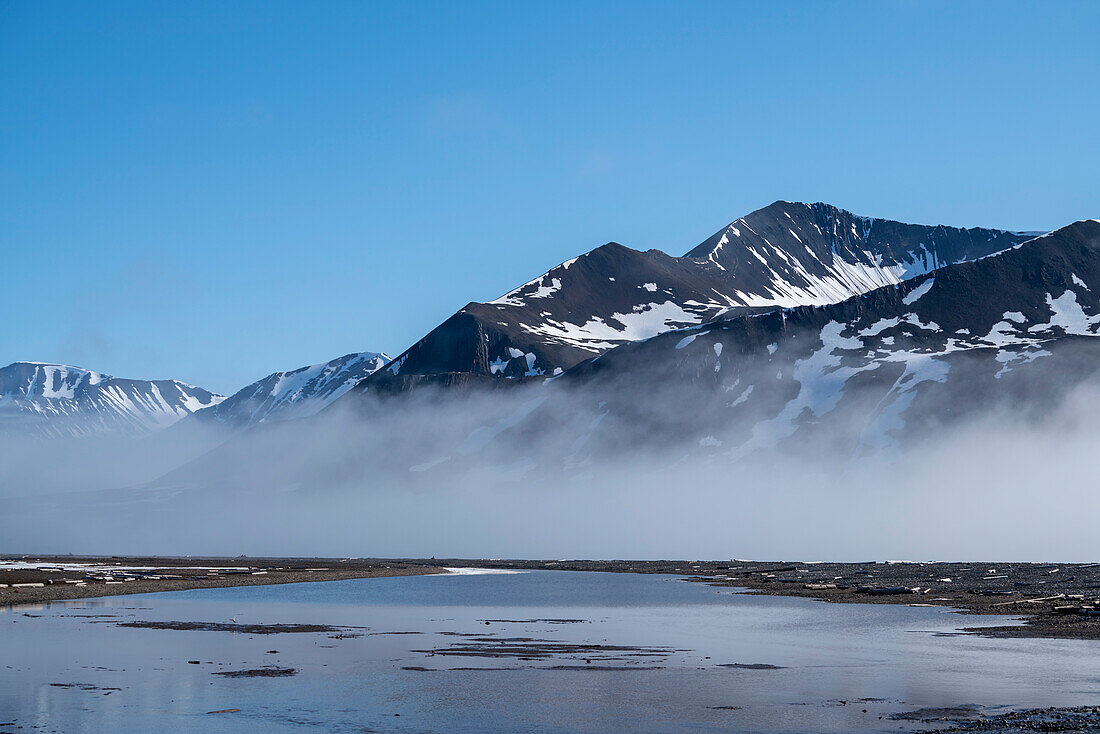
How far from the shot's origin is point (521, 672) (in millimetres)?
42281

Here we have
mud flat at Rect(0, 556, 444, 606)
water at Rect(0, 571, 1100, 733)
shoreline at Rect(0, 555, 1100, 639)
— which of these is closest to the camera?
water at Rect(0, 571, 1100, 733)

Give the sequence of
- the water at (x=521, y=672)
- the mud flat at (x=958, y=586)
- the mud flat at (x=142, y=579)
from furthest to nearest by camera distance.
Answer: the mud flat at (x=142, y=579), the mud flat at (x=958, y=586), the water at (x=521, y=672)

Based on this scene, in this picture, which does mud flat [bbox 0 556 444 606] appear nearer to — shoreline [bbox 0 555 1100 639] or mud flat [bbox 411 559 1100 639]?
shoreline [bbox 0 555 1100 639]

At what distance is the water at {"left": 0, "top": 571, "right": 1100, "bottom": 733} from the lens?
32.4 meters

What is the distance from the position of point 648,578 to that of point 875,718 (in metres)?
100

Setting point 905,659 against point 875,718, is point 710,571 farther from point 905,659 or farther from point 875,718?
point 875,718

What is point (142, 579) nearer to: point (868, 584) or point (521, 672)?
point (868, 584)

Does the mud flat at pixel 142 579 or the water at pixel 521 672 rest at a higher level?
the water at pixel 521 672

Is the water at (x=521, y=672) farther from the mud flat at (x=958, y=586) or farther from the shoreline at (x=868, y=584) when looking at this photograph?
the shoreline at (x=868, y=584)

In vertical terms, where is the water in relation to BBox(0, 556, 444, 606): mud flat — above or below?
above

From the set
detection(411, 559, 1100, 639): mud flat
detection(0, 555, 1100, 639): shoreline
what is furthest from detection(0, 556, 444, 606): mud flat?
detection(411, 559, 1100, 639): mud flat

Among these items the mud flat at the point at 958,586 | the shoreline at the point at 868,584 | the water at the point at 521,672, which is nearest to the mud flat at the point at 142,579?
the shoreline at the point at 868,584

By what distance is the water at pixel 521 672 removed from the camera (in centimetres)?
3238

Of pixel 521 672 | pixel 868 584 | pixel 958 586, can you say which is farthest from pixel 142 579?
pixel 958 586
